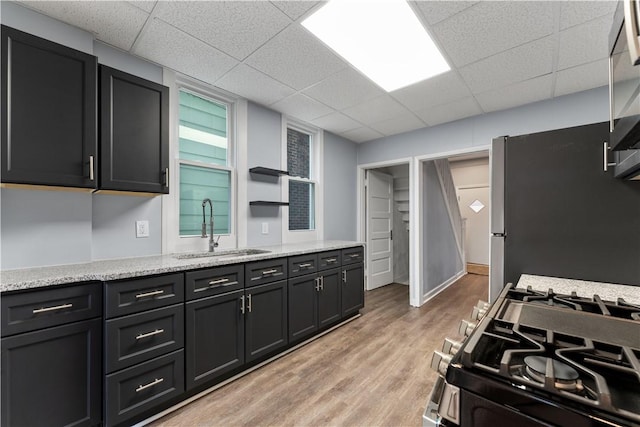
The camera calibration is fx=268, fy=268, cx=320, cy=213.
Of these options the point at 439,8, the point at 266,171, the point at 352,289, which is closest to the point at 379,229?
the point at 352,289

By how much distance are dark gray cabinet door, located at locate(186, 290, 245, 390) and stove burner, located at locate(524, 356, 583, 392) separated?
1818 millimetres

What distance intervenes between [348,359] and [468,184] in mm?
5782

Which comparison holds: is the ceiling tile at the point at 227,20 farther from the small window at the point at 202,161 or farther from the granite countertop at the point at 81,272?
the granite countertop at the point at 81,272

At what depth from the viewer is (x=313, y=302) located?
2.71 meters

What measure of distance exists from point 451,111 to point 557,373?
3.31 metres

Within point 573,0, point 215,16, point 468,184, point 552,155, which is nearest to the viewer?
point 552,155

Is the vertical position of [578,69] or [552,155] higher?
[578,69]

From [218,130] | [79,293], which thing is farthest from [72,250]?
[218,130]

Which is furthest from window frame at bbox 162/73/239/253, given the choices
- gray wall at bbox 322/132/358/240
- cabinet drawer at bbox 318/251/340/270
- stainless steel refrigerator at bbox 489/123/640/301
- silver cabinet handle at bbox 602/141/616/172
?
silver cabinet handle at bbox 602/141/616/172

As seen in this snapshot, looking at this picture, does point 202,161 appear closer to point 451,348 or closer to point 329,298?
point 329,298

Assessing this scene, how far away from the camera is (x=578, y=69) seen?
231 centimetres

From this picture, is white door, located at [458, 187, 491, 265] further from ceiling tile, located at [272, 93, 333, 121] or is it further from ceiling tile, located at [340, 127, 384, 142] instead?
ceiling tile, located at [272, 93, 333, 121]

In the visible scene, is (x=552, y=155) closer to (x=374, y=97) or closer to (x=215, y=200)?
(x=374, y=97)

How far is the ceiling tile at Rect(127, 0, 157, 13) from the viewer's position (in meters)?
1.62
